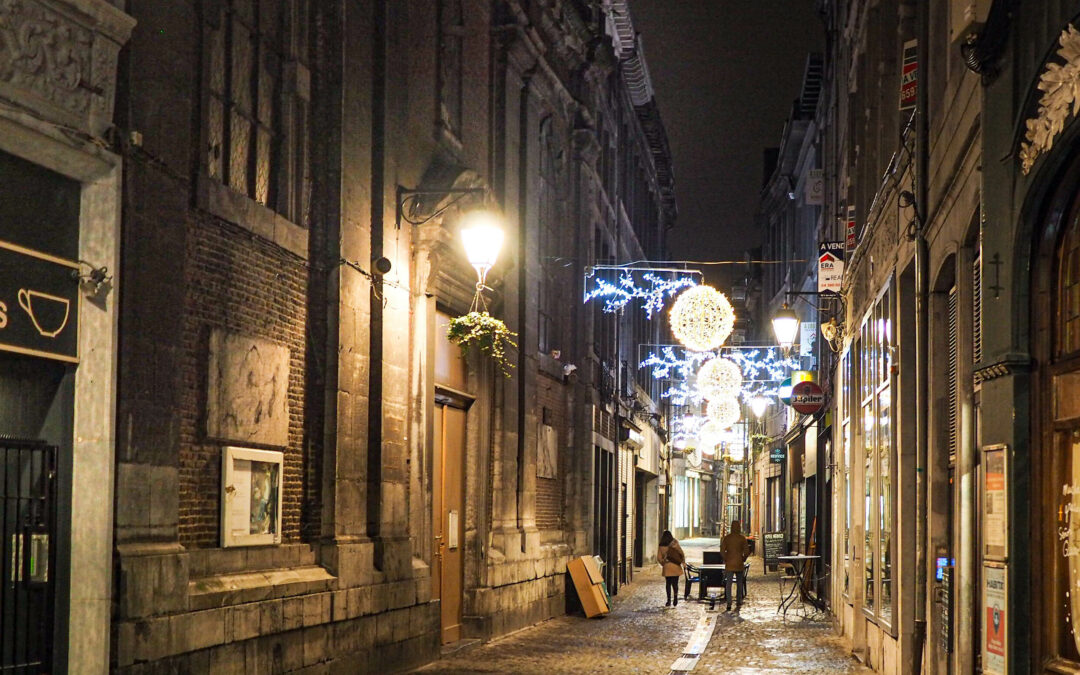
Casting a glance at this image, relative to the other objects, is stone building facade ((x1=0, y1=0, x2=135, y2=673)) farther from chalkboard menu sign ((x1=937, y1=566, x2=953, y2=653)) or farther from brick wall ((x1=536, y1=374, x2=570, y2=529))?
brick wall ((x1=536, y1=374, x2=570, y2=529))

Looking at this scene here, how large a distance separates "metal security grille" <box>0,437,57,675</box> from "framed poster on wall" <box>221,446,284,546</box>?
258cm

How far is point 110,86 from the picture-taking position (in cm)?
927

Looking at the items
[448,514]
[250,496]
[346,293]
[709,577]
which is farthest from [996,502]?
[709,577]

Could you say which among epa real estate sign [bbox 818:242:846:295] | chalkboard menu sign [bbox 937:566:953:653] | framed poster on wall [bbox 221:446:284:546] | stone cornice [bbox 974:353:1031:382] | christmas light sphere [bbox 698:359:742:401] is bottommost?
chalkboard menu sign [bbox 937:566:953:653]

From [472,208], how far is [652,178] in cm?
3070

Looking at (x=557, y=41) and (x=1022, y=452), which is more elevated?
(x=557, y=41)

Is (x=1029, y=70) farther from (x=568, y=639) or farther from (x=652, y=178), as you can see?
(x=652, y=178)

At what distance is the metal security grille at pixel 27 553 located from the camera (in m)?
8.52

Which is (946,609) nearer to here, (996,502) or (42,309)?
(996,502)

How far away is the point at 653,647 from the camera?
18562mm

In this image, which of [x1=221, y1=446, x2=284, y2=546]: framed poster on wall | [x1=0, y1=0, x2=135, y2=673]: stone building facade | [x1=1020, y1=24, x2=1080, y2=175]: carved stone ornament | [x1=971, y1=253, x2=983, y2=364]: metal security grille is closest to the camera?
[x1=1020, y1=24, x2=1080, y2=175]: carved stone ornament

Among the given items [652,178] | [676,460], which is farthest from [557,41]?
[676,460]

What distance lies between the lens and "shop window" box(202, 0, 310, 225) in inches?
457

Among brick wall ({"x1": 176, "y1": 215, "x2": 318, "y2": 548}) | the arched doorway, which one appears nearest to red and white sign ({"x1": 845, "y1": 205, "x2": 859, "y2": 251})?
brick wall ({"x1": 176, "y1": 215, "x2": 318, "y2": 548})
